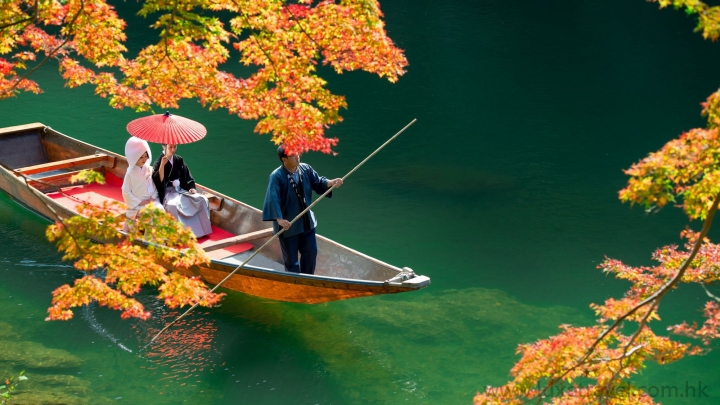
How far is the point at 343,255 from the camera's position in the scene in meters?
7.92

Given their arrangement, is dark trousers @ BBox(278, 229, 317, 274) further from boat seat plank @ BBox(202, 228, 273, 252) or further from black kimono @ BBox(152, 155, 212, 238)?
black kimono @ BBox(152, 155, 212, 238)

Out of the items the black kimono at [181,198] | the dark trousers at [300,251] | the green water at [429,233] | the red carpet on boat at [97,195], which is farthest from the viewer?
the red carpet on boat at [97,195]

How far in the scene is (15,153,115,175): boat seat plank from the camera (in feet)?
33.6

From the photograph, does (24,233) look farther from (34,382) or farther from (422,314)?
(422,314)

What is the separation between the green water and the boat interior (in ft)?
1.66

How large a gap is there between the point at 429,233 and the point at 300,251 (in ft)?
9.01

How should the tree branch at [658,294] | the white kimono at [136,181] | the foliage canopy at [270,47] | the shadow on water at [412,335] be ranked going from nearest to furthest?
1. the tree branch at [658,294]
2. the foliage canopy at [270,47]
3. the shadow on water at [412,335]
4. the white kimono at [136,181]

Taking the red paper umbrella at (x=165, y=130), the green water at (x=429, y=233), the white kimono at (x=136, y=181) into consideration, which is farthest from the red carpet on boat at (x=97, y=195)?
the red paper umbrella at (x=165, y=130)

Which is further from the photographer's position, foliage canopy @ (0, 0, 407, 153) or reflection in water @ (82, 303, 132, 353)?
reflection in water @ (82, 303, 132, 353)

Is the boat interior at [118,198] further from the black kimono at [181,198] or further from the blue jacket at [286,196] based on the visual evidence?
the blue jacket at [286,196]

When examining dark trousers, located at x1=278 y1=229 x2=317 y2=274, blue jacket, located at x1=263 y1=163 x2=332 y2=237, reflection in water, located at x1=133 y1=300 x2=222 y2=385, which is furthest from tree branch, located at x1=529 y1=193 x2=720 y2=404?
reflection in water, located at x1=133 y1=300 x2=222 y2=385

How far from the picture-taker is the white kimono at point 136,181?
8.30m

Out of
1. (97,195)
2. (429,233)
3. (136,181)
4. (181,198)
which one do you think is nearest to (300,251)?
(181,198)

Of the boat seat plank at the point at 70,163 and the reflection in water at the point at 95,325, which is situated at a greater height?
the boat seat plank at the point at 70,163
